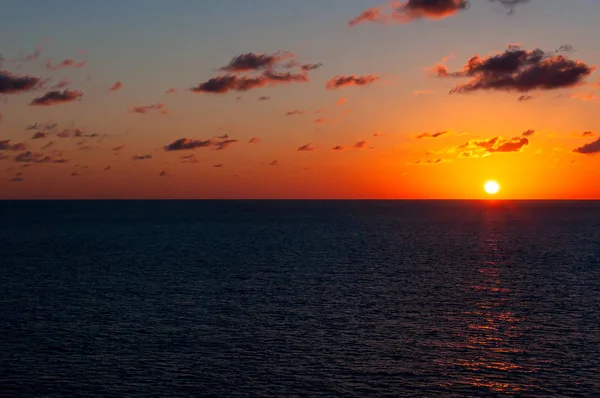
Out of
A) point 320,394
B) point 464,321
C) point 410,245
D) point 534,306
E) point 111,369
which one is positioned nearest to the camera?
point 320,394

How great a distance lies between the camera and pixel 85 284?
334 feet

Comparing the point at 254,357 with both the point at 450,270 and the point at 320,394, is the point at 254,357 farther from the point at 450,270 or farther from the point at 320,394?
the point at 450,270

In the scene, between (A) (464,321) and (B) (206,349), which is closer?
(B) (206,349)

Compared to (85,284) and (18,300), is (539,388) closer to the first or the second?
(18,300)

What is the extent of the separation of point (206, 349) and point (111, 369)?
908cm

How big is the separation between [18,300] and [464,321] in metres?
53.9

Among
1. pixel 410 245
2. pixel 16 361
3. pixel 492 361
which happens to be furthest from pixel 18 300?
pixel 410 245

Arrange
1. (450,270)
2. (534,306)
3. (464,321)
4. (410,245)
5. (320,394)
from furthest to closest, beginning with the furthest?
(410,245) < (450,270) < (534,306) < (464,321) < (320,394)

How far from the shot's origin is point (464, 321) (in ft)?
245

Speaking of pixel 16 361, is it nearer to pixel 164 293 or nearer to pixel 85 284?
pixel 164 293

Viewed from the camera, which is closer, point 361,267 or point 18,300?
point 18,300

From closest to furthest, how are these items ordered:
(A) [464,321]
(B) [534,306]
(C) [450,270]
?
(A) [464,321]
(B) [534,306]
(C) [450,270]

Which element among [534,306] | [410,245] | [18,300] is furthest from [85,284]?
[410,245]

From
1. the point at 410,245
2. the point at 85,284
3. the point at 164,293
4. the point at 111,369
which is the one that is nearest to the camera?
the point at 111,369
